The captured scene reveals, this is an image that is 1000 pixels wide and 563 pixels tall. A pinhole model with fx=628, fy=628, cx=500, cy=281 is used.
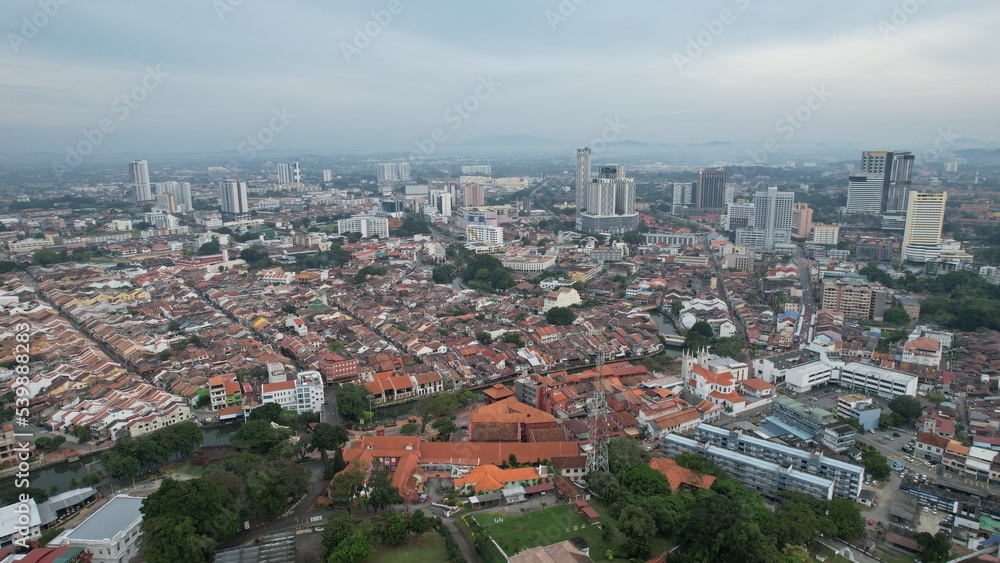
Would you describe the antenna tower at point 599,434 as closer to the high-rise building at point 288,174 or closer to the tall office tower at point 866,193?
the tall office tower at point 866,193

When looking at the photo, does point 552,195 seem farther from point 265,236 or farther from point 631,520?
point 631,520

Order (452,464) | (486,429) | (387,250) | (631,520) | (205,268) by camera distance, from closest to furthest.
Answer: (631,520)
(452,464)
(486,429)
(205,268)
(387,250)

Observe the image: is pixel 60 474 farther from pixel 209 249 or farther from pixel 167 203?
pixel 167 203

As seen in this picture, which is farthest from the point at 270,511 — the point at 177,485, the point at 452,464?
the point at 452,464

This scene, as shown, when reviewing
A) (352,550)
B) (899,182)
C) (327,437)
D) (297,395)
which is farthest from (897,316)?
(899,182)

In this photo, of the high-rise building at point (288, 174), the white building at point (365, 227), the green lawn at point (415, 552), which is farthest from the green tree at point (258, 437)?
the high-rise building at point (288, 174)

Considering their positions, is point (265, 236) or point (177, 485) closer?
point (177, 485)

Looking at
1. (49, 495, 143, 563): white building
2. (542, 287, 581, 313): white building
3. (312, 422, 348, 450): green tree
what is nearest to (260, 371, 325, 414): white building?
(312, 422, 348, 450): green tree

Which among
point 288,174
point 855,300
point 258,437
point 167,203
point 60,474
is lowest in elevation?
point 60,474
